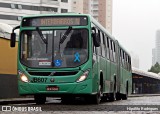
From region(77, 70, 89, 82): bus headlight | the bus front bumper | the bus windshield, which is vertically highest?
the bus windshield

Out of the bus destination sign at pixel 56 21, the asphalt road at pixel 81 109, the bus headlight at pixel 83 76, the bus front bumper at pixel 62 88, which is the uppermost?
the bus destination sign at pixel 56 21

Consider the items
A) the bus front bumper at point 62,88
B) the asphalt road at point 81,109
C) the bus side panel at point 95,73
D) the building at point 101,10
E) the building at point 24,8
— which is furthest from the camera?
the building at point 101,10

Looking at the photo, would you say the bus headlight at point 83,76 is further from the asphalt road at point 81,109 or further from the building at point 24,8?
the building at point 24,8

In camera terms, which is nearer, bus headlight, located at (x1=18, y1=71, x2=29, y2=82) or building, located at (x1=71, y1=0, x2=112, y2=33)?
bus headlight, located at (x1=18, y1=71, x2=29, y2=82)

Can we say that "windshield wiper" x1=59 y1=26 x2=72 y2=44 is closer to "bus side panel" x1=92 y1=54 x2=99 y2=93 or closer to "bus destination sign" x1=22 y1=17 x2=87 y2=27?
"bus destination sign" x1=22 y1=17 x2=87 y2=27

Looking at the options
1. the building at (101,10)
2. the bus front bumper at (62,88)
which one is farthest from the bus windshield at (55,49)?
the building at (101,10)

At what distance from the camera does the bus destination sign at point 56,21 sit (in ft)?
53.5

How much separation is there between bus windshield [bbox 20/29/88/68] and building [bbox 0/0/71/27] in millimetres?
74881

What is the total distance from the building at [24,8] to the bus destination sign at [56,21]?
2930 inches

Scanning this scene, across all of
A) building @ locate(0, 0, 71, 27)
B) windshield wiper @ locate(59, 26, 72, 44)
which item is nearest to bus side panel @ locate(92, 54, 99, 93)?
windshield wiper @ locate(59, 26, 72, 44)

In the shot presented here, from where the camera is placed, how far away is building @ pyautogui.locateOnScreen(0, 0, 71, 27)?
9062cm

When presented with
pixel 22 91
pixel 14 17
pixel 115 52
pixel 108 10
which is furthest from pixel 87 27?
pixel 108 10

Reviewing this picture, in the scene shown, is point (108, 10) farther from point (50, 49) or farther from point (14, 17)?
point (50, 49)

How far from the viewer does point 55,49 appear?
16000 mm
